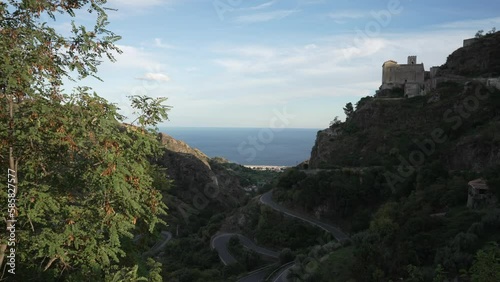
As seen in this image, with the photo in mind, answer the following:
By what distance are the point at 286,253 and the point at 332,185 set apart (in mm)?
12108

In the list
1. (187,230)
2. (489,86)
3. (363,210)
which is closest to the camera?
(363,210)

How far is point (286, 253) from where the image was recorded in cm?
3534

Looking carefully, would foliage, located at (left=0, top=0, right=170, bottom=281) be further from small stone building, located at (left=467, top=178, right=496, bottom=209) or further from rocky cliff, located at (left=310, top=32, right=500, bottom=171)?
rocky cliff, located at (left=310, top=32, right=500, bottom=171)

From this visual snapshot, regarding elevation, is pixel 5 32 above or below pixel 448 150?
above

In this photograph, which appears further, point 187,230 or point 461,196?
point 187,230

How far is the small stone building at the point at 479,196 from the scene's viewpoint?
23.4m

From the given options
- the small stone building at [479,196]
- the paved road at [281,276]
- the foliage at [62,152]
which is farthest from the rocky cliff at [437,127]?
the foliage at [62,152]

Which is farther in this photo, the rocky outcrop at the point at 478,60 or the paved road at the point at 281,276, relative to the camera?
the rocky outcrop at the point at 478,60

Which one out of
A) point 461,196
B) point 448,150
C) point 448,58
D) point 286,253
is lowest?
point 286,253

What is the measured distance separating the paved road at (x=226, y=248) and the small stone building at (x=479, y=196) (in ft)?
65.8

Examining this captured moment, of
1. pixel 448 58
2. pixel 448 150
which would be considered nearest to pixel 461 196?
pixel 448 150

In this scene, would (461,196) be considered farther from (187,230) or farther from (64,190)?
(187,230)

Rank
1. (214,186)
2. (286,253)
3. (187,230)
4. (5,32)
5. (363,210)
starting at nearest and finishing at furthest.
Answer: (5,32), (286,253), (363,210), (187,230), (214,186)

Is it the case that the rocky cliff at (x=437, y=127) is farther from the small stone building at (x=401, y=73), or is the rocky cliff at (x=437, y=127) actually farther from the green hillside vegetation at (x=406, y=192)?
the small stone building at (x=401, y=73)
